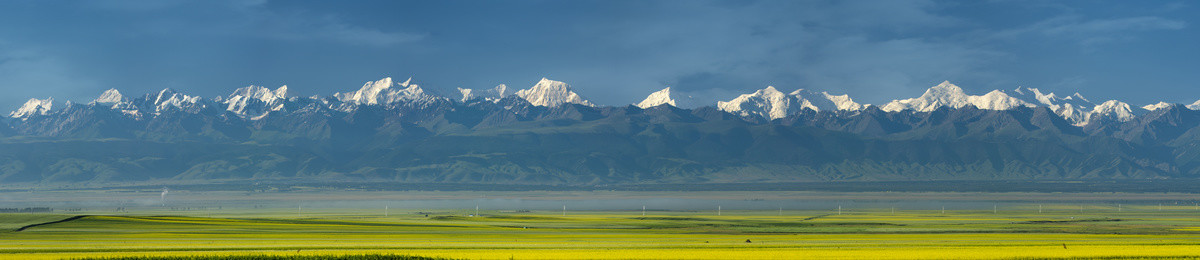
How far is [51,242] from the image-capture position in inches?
4321

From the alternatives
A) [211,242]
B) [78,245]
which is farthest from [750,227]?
[78,245]

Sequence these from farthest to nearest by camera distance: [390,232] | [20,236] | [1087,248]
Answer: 1. [390,232]
2. [20,236]
3. [1087,248]

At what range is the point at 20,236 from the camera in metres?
117

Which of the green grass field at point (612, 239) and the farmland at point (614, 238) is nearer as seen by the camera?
the green grass field at point (612, 239)

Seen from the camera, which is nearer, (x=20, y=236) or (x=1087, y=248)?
(x=1087, y=248)

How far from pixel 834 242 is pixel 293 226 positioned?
75.7m

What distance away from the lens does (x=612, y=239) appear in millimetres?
119562

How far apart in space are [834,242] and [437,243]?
130ft

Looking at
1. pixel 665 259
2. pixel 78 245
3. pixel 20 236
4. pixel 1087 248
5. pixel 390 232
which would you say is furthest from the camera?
pixel 390 232

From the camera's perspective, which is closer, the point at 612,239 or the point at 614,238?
the point at 612,239

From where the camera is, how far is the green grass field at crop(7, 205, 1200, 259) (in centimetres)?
8975

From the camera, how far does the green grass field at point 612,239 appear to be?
294 feet

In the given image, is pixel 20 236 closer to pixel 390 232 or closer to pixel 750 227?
pixel 390 232

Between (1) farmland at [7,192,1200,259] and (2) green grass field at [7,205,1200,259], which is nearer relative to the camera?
(2) green grass field at [7,205,1200,259]
